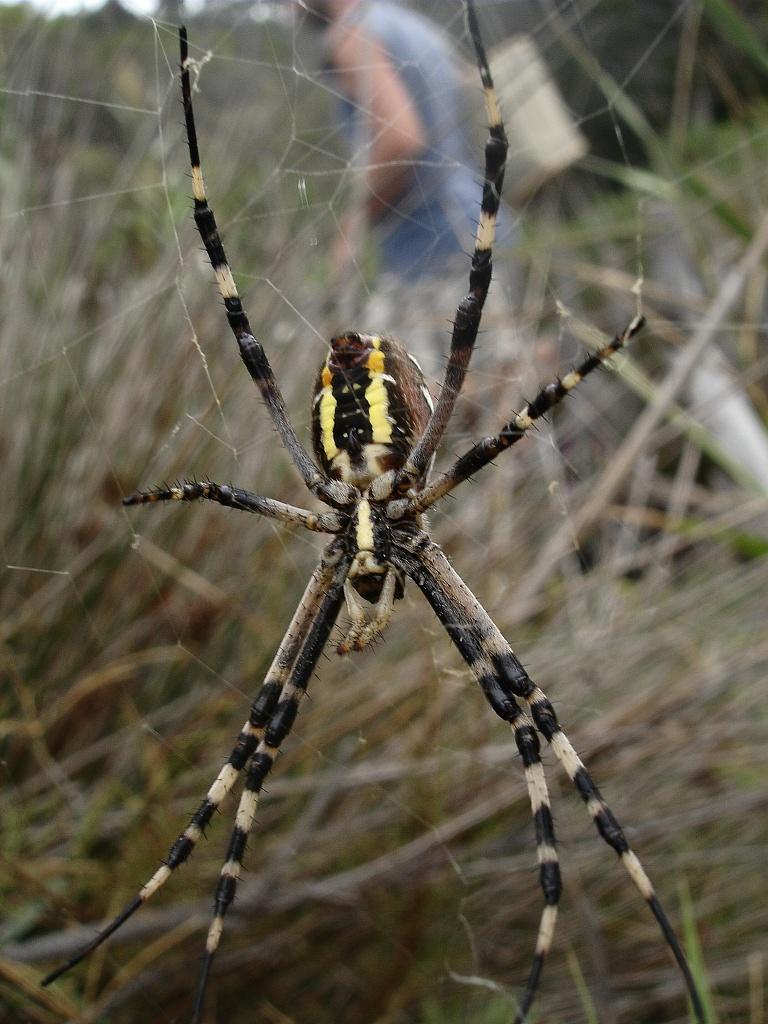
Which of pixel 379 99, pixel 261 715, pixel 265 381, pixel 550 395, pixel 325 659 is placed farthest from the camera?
pixel 379 99

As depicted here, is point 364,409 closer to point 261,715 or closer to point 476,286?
point 476,286

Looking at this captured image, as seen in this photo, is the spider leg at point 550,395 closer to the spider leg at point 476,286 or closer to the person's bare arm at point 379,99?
the spider leg at point 476,286

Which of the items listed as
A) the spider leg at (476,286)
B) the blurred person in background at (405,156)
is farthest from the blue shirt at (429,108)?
the spider leg at (476,286)

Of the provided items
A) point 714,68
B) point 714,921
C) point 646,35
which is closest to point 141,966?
point 714,921

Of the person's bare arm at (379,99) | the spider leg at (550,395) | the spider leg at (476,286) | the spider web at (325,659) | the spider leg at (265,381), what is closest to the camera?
the spider leg at (550,395)

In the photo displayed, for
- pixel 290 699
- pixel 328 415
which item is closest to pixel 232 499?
pixel 328 415

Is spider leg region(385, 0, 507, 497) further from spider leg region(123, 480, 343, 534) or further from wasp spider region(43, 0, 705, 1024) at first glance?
spider leg region(123, 480, 343, 534)
